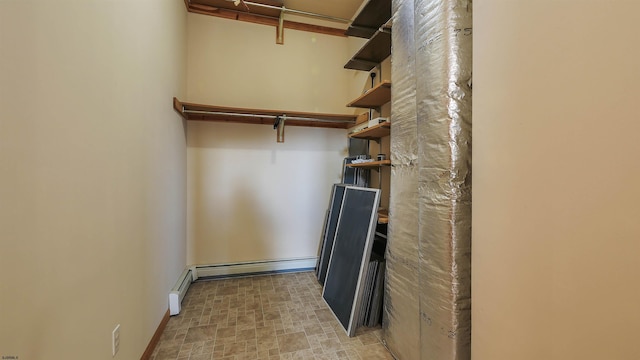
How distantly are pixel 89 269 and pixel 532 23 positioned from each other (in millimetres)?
1996

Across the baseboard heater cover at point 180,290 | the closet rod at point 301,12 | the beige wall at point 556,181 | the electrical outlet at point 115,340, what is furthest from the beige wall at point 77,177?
the beige wall at point 556,181

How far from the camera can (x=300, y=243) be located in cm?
312

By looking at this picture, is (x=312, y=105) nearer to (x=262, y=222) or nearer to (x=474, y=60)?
(x=262, y=222)

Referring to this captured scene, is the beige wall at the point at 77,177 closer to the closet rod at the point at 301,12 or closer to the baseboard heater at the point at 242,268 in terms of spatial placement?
the baseboard heater at the point at 242,268

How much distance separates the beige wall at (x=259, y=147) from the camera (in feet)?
9.21

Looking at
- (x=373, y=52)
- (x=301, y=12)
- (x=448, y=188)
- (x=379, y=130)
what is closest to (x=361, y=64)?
(x=373, y=52)

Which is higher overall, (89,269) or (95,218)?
(95,218)

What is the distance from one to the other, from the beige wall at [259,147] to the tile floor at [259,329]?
60 cm

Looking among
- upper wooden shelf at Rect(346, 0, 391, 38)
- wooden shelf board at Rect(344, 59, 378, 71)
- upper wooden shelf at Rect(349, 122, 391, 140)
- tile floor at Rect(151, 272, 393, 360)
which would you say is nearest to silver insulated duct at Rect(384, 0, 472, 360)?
upper wooden shelf at Rect(349, 122, 391, 140)

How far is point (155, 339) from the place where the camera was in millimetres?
1706

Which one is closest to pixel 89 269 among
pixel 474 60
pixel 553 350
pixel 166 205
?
pixel 166 205

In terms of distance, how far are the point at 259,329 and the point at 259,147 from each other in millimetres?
1950

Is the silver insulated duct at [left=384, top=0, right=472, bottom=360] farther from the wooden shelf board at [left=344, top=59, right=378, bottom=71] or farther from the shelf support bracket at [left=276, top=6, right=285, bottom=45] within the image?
the shelf support bracket at [left=276, top=6, right=285, bottom=45]

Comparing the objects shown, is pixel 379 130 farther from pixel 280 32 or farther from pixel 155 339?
pixel 155 339
